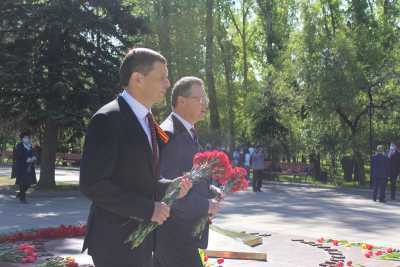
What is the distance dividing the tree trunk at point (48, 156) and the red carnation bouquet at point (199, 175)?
1746 centimetres

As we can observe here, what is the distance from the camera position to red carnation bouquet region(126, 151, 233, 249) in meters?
2.91

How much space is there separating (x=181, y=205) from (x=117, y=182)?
113 centimetres

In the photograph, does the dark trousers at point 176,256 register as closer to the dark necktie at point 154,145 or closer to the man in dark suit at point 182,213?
the man in dark suit at point 182,213

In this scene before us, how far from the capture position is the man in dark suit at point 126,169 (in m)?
2.79

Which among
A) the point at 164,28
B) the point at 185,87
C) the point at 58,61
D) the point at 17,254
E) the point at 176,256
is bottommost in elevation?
the point at 17,254

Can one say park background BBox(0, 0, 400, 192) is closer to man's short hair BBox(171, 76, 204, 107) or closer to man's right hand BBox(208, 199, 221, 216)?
man's short hair BBox(171, 76, 204, 107)

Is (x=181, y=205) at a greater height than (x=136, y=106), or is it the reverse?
(x=136, y=106)

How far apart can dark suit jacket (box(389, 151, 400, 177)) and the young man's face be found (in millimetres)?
18657

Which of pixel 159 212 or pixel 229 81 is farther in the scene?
pixel 229 81

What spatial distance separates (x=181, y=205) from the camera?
3947 mm

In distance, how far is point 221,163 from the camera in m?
3.82

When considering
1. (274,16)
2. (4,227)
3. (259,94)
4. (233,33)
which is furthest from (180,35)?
(4,227)

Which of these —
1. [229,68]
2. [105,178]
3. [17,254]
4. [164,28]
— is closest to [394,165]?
[17,254]

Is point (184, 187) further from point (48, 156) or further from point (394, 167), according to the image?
point (394, 167)
